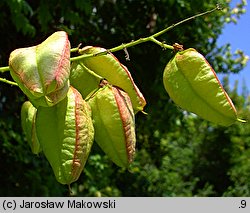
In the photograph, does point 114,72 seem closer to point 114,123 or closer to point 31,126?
point 114,123

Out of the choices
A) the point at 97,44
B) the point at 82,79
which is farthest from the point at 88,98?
the point at 97,44

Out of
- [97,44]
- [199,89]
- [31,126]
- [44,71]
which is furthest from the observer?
[97,44]

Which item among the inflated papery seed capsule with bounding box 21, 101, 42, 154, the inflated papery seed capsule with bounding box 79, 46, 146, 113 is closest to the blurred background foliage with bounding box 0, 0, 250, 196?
the inflated papery seed capsule with bounding box 21, 101, 42, 154

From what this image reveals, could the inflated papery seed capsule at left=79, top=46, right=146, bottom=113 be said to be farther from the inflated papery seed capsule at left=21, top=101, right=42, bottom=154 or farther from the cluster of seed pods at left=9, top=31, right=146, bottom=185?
the inflated papery seed capsule at left=21, top=101, right=42, bottom=154

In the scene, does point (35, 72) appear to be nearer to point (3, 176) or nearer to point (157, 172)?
point (3, 176)

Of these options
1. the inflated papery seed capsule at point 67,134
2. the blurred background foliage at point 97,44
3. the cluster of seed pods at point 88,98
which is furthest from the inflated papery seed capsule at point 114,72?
the blurred background foliage at point 97,44

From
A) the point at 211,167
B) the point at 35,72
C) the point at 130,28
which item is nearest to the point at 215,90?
the point at 35,72

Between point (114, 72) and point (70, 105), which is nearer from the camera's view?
point (70, 105)
